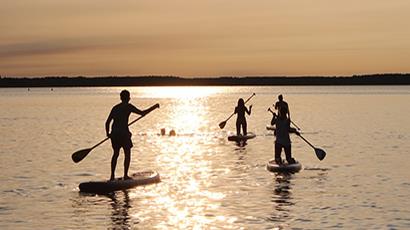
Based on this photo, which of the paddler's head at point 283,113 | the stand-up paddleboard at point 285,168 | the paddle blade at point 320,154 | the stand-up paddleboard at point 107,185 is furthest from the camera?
the paddle blade at point 320,154

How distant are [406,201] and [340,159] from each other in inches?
427

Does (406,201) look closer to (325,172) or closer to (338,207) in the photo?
(338,207)

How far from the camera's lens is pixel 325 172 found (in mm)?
24906

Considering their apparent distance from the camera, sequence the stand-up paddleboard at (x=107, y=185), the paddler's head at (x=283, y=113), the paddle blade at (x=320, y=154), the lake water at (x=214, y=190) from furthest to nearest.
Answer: the paddle blade at (x=320, y=154)
the paddler's head at (x=283, y=113)
the stand-up paddleboard at (x=107, y=185)
the lake water at (x=214, y=190)

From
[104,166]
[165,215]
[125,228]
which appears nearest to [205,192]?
[165,215]

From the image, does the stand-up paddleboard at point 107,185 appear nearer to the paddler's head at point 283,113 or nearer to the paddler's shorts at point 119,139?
the paddler's shorts at point 119,139

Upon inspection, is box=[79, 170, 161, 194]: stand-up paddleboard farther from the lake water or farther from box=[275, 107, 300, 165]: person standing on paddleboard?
box=[275, 107, 300, 165]: person standing on paddleboard

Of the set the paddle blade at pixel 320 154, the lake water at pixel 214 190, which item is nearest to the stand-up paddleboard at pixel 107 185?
the lake water at pixel 214 190

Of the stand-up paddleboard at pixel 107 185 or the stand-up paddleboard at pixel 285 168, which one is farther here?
the stand-up paddleboard at pixel 285 168

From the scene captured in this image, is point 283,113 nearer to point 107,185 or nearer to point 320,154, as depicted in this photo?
point 320,154

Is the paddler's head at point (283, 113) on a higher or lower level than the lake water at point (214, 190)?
higher

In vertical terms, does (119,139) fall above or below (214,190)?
above

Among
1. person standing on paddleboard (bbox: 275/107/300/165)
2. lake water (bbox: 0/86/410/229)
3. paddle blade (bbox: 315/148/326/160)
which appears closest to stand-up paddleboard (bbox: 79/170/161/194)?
lake water (bbox: 0/86/410/229)

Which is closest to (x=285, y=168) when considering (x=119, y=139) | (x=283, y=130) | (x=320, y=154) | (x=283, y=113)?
(x=283, y=130)
